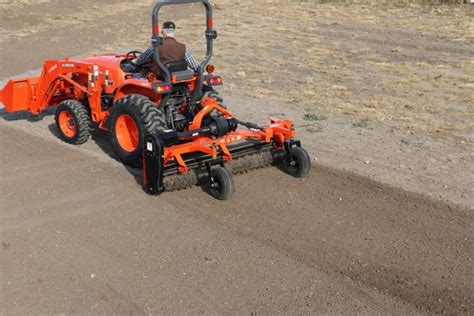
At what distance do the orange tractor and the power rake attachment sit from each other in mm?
11

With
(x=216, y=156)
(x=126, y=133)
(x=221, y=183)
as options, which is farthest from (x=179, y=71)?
(x=221, y=183)

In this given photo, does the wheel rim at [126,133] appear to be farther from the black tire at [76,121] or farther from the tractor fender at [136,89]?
the black tire at [76,121]

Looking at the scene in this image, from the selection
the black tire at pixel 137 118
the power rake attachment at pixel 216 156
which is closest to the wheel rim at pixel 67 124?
the black tire at pixel 137 118

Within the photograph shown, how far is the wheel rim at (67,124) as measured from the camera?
8680 mm

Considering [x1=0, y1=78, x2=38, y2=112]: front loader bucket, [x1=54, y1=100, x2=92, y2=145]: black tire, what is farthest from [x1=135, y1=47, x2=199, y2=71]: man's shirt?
[x1=0, y1=78, x2=38, y2=112]: front loader bucket

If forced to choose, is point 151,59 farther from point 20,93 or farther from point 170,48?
point 20,93

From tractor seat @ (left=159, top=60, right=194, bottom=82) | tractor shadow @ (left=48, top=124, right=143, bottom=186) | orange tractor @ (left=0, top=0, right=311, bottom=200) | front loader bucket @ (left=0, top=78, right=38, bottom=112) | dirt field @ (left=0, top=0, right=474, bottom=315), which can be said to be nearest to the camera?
dirt field @ (left=0, top=0, right=474, bottom=315)

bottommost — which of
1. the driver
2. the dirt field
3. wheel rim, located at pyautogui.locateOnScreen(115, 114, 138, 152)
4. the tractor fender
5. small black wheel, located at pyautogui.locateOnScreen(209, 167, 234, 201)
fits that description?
the dirt field

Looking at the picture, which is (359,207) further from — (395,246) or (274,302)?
(274,302)

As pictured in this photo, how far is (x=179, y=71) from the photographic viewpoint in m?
7.46

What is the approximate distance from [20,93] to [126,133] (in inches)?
100

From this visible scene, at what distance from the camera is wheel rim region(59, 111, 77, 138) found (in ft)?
28.5

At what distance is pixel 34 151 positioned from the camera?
851cm

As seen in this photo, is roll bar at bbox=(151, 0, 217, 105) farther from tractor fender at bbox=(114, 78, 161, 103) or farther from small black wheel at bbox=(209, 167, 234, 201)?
small black wheel at bbox=(209, 167, 234, 201)
